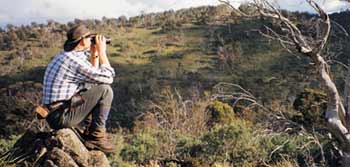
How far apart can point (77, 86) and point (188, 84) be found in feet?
108

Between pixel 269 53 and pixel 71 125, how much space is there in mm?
38663

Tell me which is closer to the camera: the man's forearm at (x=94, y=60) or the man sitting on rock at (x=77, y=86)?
the man sitting on rock at (x=77, y=86)

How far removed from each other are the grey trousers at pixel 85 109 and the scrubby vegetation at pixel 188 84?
6.16 meters

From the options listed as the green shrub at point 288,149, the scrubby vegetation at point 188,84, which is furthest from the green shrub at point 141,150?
the green shrub at point 288,149

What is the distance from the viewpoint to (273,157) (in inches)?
582

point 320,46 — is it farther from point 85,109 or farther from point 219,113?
point 219,113

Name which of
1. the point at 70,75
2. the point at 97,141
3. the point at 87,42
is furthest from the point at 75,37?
the point at 97,141

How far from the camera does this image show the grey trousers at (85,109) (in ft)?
20.5

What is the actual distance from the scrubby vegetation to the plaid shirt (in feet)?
20.7

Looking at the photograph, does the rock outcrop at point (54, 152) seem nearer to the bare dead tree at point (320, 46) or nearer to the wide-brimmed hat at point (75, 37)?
the wide-brimmed hat at point (75, 37)

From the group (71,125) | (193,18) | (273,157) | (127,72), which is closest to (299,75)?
(127,72)

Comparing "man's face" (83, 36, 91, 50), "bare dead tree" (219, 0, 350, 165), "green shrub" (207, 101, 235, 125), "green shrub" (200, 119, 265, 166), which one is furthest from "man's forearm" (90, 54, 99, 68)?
"green shrub" (207, 101, 235, 125)

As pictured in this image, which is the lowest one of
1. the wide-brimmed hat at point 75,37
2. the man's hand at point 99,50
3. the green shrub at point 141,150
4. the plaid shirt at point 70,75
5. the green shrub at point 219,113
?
the green shrub at point 219,113

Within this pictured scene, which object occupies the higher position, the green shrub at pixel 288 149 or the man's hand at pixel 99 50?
the man's hand at pixel 99 50
